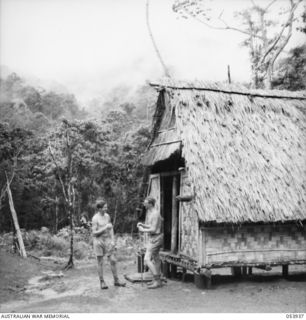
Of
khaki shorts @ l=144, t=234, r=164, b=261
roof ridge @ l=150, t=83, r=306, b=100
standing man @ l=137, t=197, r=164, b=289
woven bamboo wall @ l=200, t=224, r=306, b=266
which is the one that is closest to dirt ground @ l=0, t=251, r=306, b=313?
standing man @ l=137, t=197, r=164, b=289

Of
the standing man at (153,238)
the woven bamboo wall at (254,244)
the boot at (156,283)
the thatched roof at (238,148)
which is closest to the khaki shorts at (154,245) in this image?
the standing man at (153,238)

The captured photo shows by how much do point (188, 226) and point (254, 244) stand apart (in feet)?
4.77

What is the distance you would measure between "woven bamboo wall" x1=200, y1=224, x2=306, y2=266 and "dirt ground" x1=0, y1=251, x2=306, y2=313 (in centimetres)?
54

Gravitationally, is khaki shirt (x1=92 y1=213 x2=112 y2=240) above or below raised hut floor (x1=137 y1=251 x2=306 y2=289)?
above

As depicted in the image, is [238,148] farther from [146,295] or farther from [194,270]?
[146,295]

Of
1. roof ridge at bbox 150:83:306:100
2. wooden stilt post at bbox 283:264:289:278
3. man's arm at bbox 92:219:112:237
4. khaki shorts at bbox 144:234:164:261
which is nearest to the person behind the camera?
man's arm at bbox 92:219:112:237

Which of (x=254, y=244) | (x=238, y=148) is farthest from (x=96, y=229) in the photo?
(x=238, y=148)

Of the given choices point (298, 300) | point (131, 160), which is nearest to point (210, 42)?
point (131, 160)

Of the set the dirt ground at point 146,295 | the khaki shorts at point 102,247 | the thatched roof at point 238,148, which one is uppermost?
the thatched roof at point 238,148

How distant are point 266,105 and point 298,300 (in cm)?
497

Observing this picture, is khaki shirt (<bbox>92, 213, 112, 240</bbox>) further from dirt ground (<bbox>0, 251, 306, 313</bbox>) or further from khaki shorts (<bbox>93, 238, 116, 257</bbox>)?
dirt ground (<bbox>0, 251, 306, 313</bbox>)

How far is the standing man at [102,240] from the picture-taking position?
770 centimetres

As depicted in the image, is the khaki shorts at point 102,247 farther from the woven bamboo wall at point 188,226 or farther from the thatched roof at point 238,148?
the thatched roof at point 238,148

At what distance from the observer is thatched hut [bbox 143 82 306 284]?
7.85 meters
